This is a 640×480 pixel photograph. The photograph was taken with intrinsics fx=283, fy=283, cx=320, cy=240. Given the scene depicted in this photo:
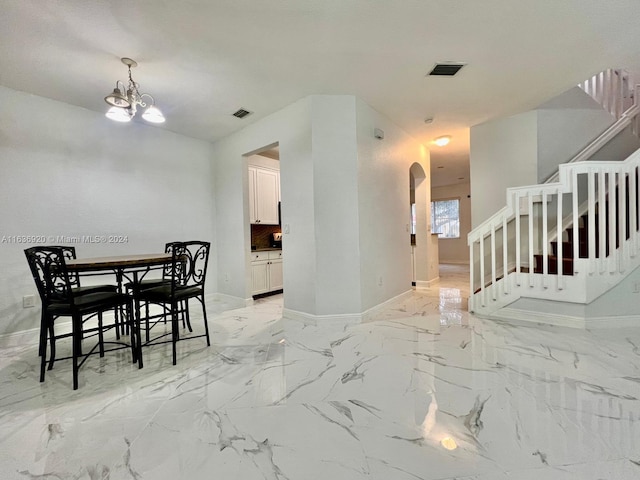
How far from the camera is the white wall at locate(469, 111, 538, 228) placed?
377 centimetres

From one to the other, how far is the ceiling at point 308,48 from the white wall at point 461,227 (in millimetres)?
5820

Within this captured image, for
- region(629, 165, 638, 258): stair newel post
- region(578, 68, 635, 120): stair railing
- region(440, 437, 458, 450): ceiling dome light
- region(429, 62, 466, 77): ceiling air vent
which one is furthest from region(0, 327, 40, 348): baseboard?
region(578, 68, 635, 120): stair railing

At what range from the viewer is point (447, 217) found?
9.34 m

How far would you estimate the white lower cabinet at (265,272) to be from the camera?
4.38 metres

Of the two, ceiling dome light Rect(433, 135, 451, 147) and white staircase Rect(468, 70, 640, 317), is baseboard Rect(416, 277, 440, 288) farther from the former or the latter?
ceiling dome light Rect(433, 135, 451, 147)

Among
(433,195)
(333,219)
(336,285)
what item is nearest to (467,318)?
(336,285)

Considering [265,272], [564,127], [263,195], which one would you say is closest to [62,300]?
[265,272]

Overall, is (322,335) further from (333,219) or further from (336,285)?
(333,219)

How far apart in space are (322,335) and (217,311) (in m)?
1.74

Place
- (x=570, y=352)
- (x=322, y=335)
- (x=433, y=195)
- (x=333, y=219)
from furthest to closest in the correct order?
(x=433, y=195), (x=333, y=219), (x=322, y=335), (x=570, y=352)

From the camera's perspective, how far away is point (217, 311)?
383cm

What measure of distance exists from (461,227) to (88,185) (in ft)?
30.3

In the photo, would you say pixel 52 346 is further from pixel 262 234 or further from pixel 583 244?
pixel 583 244

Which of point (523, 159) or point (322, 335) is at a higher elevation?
point (523, 159)
